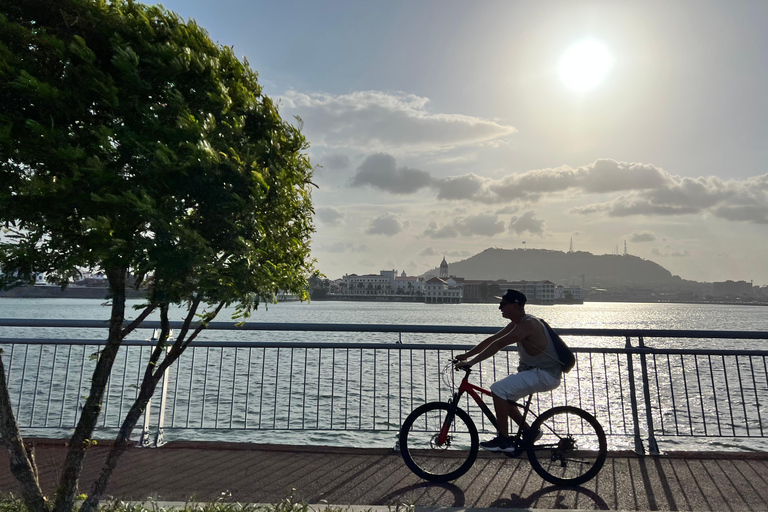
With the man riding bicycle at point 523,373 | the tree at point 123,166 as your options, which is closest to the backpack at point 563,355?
the man riding bicycle at point 523,373

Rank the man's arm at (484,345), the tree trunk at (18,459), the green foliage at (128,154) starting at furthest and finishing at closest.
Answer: the man's arm at (484,345) → the tree trunk at (18,459) → the green foliage at (128,154)

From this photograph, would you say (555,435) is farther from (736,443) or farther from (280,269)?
(736,443)

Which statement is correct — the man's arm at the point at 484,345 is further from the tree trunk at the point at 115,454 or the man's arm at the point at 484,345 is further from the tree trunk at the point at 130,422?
the tree trunk at the point at 115,454

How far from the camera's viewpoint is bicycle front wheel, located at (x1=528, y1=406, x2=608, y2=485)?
536cm

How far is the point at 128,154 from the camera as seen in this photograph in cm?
338

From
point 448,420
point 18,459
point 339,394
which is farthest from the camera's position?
point 339,394

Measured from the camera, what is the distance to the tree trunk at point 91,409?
12.2 feet

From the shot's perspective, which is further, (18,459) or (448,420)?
(448,420)

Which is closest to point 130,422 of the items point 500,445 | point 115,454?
point 115,454

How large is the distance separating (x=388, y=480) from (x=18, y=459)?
10.2 feet

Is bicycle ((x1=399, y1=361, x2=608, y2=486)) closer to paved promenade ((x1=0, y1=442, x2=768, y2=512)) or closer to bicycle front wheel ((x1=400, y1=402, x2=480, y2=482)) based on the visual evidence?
bicycle front wheel ((x1=400, y1=402, x2=480, y2=482))

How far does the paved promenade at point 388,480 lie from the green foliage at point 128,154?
223 cm

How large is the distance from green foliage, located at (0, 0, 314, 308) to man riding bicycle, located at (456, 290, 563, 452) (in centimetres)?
267

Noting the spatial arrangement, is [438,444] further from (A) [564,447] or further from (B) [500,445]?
(A) [564,447]
